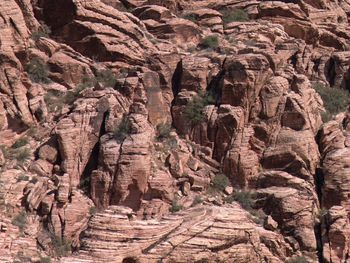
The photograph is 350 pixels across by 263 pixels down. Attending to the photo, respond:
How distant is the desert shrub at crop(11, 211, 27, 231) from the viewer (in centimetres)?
2883

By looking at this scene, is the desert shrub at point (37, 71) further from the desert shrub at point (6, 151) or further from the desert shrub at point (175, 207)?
the desert shrub at point (175, 207)

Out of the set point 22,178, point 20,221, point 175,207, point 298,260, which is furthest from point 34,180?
point 298,260

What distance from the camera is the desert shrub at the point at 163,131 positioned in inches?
1341

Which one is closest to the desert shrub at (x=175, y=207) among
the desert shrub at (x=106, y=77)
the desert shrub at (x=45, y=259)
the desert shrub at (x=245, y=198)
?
the desert shrub at (x=245, y=198)

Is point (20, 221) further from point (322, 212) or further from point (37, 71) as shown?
point (322, 212)

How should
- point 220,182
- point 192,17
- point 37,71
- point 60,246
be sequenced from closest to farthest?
point 60,246 < point 220,182 < point 37,71 < point 192,17

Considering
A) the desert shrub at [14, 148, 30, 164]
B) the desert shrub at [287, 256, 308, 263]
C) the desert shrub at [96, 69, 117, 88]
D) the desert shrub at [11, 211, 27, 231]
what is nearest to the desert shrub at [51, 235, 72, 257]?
the desert shrub at [11, 211, 27, 231]

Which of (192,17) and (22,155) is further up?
(192,17)

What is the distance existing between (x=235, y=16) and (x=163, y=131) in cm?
1164

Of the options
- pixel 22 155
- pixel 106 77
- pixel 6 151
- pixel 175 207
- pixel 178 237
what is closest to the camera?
pixel 178 237

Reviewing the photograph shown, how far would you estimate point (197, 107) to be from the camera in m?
35.4

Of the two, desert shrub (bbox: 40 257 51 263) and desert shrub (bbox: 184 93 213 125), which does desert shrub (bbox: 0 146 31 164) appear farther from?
desert shrub (bbox: 184 93 213 125)

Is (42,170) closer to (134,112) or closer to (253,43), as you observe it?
(134,112)

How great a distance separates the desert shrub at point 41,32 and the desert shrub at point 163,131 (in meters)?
7.22
